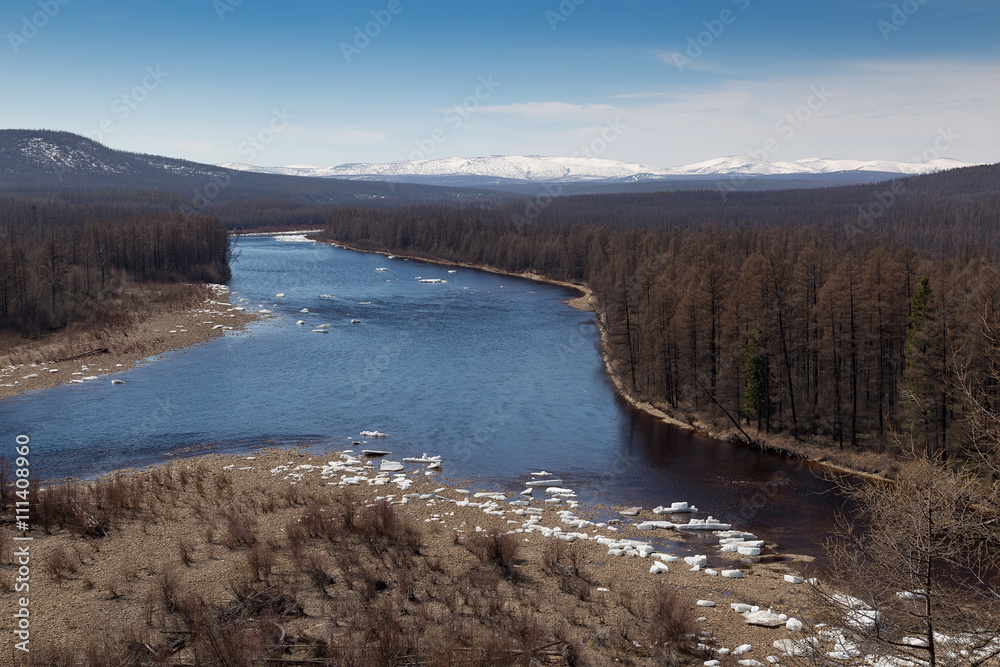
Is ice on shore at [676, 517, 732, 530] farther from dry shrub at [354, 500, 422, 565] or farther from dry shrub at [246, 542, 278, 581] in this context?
dry shrub at [246, 542, 278, 581]

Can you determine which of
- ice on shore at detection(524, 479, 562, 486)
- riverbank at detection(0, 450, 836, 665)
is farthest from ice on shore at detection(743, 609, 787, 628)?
ice on shore at detection(524, 479, 562, 486)

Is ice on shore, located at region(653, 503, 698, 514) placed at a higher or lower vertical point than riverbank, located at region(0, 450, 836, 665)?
lower

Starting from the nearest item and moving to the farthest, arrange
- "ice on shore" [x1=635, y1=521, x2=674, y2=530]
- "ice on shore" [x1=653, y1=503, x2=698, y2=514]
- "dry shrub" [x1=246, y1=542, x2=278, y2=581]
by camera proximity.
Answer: "dry shrub" [x1=246, y1=542, x2=278, y2=581] → "ice on shore" [x1=635, y1=521, x2=674, y2=530] → "ice on shore" [x1=653, y1=503, x2=698, y2=514]

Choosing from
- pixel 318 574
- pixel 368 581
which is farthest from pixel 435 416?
pixel 368 581

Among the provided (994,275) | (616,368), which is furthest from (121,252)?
(994,275)

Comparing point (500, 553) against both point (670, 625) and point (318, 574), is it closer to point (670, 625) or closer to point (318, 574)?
point (318, 574)

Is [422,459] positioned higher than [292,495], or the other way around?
[292,495]
